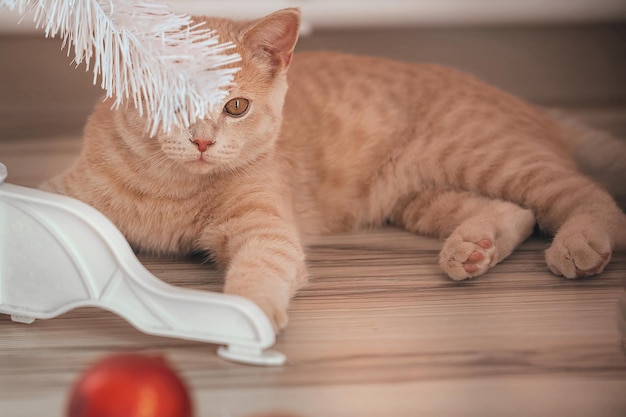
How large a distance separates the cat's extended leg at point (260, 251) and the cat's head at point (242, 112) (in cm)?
12

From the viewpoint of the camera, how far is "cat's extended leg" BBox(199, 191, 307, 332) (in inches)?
66.1

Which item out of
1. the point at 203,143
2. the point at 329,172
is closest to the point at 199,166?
the point at 203,143

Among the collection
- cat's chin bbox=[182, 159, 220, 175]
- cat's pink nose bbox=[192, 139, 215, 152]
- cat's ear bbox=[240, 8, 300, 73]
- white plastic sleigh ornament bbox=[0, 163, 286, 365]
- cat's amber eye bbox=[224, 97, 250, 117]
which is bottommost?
white plastic sleigh ornament bbox=[0, 163, 286, 365]

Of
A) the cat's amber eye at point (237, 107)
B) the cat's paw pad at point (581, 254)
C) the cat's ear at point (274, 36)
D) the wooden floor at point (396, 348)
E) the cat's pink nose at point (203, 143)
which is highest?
the cat's ear at point (274, 36)

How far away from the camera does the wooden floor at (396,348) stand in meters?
1.45

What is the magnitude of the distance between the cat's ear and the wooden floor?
1.76 feet

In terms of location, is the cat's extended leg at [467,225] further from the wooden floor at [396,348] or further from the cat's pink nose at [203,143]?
the cat's pink nose at [203,143]

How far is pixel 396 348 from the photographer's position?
5.39ft

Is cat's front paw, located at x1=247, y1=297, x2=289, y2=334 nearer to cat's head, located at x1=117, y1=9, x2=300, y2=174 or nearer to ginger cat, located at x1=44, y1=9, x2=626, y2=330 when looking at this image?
ginger cat, located at x1=44, y1=9, x2=626, y2=330

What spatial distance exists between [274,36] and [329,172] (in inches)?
22.1

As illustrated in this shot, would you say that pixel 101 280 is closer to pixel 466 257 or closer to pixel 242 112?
pixel 242 112

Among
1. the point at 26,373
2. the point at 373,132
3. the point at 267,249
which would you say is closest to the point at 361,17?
the point at 373,132

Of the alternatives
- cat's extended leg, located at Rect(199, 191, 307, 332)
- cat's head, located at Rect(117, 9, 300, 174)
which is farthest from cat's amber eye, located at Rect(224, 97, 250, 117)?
cat's extended leg, located at Rect(199, 191, 307, 332)

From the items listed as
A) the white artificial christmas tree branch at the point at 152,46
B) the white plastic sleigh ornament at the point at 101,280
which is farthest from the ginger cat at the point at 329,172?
the white artificial christmas tree branch at the point at 152,46
